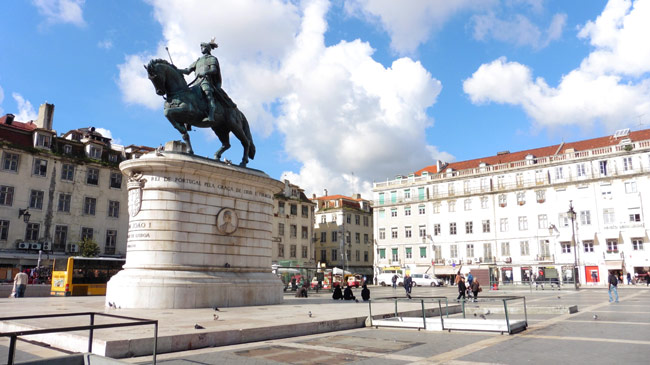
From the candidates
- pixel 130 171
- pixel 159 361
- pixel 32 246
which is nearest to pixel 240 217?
pixel 130 171

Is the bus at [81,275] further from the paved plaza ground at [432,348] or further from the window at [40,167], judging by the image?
the paved plaza ground at [432,348]

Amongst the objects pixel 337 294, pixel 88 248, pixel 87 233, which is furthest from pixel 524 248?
pixel 87 233

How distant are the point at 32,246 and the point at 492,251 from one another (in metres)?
51.3

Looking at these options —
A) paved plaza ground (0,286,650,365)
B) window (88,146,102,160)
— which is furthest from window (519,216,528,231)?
window (88,146,102,160)

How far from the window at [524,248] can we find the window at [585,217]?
267 inches

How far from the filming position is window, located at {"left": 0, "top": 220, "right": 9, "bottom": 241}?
39.5 metres

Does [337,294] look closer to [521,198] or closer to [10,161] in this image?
[10,161]

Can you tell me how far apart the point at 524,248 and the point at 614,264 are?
9.78m

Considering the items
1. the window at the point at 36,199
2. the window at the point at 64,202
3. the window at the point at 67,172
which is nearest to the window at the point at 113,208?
the window at the point at 64,202

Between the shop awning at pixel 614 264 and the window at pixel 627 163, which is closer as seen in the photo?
the shop awning at pixel 614 264

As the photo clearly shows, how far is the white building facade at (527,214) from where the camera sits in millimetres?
52500

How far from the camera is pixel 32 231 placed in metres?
41.3

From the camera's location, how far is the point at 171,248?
56.3 ft

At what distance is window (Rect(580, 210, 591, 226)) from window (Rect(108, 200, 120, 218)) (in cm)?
5137
